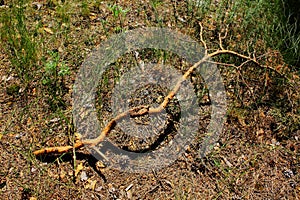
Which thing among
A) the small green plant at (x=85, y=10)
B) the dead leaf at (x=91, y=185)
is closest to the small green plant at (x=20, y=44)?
the small green plant at (x=85, y=10)

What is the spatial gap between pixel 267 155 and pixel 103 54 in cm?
120

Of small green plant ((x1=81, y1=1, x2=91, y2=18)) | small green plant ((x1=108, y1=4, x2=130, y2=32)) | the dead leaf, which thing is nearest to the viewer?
the dead leaf

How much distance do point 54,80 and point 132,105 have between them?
20.3 inches

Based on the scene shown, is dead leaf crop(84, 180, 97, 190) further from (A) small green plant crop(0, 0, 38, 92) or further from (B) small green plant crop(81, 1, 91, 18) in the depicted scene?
(B) small green plant crop(81, 1, 91, 18)

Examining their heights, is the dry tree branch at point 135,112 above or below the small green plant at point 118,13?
below

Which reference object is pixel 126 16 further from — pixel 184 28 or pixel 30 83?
pixel 30 83

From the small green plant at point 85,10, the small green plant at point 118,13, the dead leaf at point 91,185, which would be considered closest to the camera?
the dead leaf at point 91,185

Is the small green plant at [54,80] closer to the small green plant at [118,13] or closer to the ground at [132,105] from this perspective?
the ground at [132,105]

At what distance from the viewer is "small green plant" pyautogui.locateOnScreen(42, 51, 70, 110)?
2.01 m

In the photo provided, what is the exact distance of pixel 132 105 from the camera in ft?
6.69

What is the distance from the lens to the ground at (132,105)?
5.80ft

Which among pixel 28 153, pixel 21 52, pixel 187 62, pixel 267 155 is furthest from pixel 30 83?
pixel 267 155

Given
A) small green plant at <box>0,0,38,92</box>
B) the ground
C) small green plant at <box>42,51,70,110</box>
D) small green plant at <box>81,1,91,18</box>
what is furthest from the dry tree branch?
small green plant at <box>81,1,91,18</box>

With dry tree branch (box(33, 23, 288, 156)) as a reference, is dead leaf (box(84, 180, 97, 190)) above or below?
below
